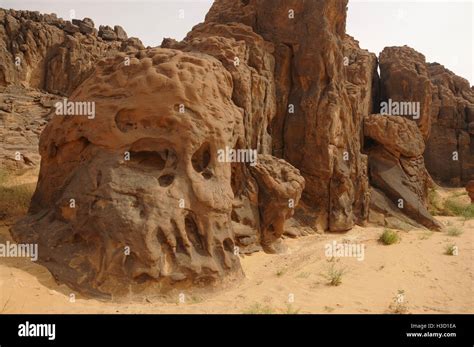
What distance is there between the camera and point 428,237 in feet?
29.8

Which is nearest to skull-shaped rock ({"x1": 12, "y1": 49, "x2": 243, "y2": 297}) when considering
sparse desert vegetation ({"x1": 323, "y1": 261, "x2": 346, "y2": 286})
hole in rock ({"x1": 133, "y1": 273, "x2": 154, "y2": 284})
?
hole in rock ({"x1": 133, "y1": 273, "x2": 154, "y2": 284})

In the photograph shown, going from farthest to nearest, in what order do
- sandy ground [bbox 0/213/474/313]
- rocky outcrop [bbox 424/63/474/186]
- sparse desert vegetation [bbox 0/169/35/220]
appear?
rocky outcrop [bbox 424/63/474/186]
sparse desert vegetation [bbox 0/169/35/220]
sandy ground [bbox 0/213/474/313]

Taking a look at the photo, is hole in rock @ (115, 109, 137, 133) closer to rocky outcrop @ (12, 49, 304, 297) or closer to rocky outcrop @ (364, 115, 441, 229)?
rocky outcrop @ (12, 49, 304, 297)

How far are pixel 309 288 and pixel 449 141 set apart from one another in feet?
63.9

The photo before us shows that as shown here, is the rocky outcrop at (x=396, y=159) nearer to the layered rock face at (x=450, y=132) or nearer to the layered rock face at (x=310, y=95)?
the layered rock face at (x=310, y=95)

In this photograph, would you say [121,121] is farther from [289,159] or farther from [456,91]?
[456,91]

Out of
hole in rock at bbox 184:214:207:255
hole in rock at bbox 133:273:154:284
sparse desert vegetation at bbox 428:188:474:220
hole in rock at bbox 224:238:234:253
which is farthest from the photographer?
sparse desert vegetation at bbox 428:188:474:220

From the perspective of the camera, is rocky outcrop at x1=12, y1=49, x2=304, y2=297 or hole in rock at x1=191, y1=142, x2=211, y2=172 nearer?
rocky outcrop at x1=12, y1=49, x2=304, y2=297

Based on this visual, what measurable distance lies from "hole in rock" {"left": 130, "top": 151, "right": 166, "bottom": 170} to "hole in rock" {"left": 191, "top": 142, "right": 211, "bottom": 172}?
52 cm

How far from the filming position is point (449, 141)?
824 inches

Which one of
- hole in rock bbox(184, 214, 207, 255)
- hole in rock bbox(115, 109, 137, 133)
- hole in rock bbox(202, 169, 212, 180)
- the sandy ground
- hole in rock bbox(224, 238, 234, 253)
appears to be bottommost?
the sandy ground

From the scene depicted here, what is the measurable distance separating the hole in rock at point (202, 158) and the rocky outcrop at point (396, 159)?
750 cm

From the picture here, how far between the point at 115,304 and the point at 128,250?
2.17ft

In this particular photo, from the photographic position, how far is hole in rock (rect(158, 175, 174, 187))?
17.4 ft
